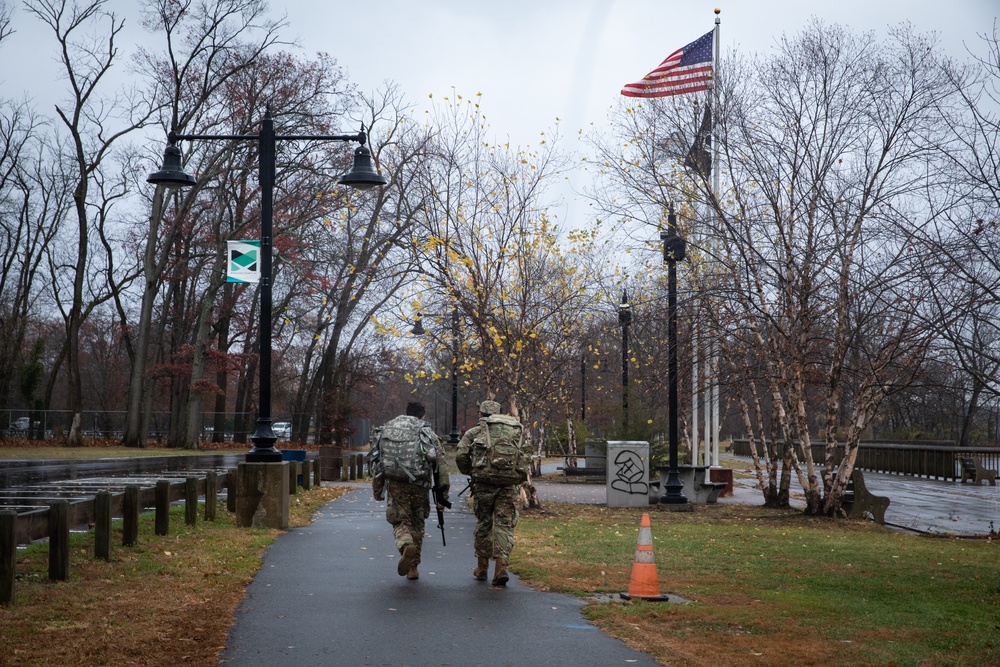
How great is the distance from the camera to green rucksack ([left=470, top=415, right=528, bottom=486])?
34.0 ft

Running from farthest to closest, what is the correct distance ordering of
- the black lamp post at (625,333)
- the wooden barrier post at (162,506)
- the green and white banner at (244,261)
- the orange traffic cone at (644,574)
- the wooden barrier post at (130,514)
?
the black lamp post at (625,333) < the green and white banner at (244,261) < the wooden barrier post at (162,506) < the wooden barrier post at (130,514) < the orange traffic cone at (644,574)

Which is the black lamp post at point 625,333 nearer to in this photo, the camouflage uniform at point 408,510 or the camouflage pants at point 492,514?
the camouflage pants at point 492,514

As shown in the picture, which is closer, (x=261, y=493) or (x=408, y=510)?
(x=408, y=510)

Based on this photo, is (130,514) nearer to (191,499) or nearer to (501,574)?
(191,499)

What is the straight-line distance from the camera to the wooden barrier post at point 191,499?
13.6 metres

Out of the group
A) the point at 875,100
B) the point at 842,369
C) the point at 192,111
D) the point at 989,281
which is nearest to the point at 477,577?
the point at 989,281

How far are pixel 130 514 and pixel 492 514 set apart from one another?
154 inches

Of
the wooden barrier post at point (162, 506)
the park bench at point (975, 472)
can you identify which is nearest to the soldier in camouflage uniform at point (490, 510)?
the wooden barrier post at point (162, 506)

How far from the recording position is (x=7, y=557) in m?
7.91

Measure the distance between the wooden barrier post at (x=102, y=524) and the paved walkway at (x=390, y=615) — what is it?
1532mm

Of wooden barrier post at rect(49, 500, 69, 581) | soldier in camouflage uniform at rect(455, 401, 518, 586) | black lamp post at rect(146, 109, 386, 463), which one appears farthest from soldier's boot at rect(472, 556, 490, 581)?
black lamp post at rect(146, 109, 386, 463)

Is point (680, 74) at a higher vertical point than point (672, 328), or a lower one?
higher

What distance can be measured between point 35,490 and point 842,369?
13.8 m

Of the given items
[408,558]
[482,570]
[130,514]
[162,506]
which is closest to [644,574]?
[482,570]
